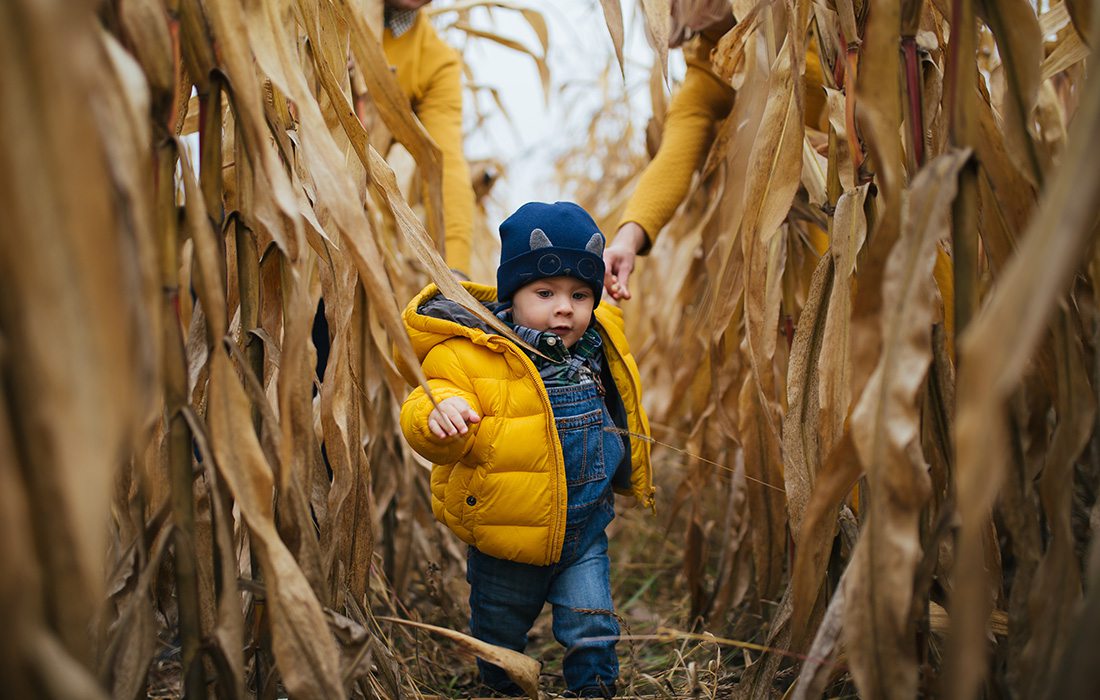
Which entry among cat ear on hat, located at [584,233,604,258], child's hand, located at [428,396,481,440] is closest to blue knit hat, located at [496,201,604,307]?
cat ear on hat, located at [584,233,604,258]

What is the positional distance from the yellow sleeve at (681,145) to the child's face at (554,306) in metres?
0.30

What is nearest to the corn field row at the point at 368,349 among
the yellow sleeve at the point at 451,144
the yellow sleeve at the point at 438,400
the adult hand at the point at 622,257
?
the yellow sleeve at the point at 438,400

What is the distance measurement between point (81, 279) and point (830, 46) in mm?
823

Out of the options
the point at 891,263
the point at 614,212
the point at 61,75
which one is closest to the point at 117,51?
the point at 61,75

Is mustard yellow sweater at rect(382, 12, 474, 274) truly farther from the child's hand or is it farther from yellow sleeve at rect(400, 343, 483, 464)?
the child's hand

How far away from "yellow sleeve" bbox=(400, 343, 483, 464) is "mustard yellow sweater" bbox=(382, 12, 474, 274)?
42 cm

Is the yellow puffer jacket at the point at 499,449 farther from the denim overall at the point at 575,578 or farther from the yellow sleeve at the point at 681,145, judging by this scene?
the yellow sleeve at the point at 681,145

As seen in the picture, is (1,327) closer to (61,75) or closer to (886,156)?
(61,75)

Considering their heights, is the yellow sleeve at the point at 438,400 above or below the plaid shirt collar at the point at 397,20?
below

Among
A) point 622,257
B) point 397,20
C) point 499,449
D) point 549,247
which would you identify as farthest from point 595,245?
point 397,20

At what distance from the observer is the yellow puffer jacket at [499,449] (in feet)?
3.74

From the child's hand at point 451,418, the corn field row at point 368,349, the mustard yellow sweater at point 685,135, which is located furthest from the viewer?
the mustard yellow sweater at point 685,135

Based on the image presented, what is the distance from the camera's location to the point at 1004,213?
2.43 feet

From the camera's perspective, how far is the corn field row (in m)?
0.46
